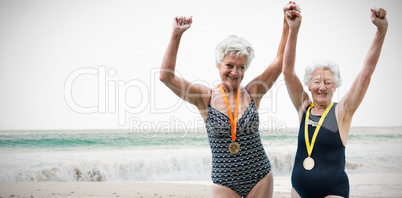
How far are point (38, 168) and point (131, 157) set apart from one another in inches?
140

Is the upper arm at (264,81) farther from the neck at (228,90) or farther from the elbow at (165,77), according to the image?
the elbow at (165,77)

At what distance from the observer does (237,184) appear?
9.02 feet

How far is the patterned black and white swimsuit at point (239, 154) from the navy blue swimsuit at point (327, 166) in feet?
1.10

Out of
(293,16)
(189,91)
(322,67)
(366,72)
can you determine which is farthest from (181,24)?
(366,72)

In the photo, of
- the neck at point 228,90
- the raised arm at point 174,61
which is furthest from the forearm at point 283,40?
the raised arm at point 174,61

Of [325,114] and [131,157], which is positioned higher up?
[325,114]

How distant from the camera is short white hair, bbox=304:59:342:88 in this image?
2.79 metres

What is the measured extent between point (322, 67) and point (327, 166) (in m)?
0.71

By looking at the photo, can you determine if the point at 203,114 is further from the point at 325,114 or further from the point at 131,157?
the point at 131,157

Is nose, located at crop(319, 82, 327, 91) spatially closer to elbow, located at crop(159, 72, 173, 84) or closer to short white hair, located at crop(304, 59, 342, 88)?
short white hair, located at crop(304, 59, 342, 88)

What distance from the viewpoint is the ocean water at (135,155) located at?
1340 cm

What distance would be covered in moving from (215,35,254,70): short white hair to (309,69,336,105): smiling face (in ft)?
1.61

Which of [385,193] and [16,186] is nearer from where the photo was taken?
[385,193]

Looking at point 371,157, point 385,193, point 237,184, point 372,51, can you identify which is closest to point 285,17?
point 372,51
